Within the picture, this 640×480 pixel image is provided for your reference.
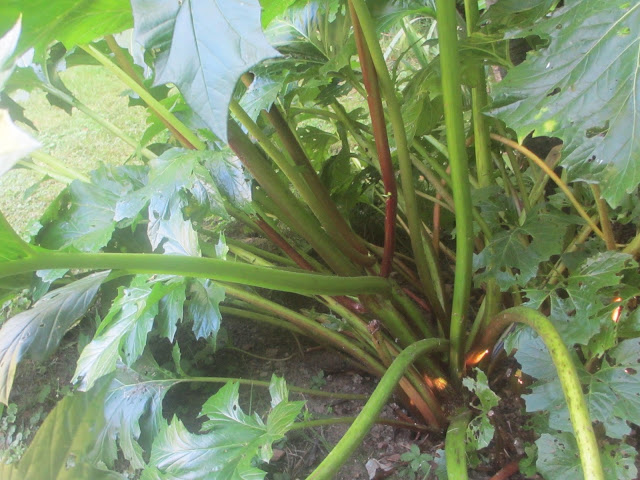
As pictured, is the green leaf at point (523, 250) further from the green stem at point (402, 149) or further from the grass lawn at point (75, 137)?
the grass lawn at point (75, 137)

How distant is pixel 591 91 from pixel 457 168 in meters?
0.19

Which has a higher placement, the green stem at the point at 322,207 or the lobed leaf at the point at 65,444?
the lobed leaf at the point at 65,444

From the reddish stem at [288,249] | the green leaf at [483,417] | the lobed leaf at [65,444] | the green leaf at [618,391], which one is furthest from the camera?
the reddish stem at [288,249]

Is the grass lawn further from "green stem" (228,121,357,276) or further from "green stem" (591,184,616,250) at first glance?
"green stem" (591,184,616,250)

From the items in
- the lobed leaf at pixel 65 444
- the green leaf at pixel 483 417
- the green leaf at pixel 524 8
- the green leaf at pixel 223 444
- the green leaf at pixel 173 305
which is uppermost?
the lobed leaf at pixel 65 444

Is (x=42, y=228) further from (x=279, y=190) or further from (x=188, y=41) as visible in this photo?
(x=188, y=41)

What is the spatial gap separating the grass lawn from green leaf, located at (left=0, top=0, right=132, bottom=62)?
1.21 metres

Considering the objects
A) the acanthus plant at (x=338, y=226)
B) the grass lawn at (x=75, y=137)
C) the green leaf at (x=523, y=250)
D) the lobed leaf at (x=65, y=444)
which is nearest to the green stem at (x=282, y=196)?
the acanthus plant at (x=338, y=226)

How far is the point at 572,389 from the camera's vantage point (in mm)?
508

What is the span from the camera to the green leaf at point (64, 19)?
437 mm

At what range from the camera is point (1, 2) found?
1.28 ft

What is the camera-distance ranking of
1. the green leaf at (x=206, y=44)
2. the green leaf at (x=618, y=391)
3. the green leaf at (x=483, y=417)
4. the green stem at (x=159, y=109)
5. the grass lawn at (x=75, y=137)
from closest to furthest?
the green leaf at (x=206, y=44) → the green leaf at (x=618, y=391) → the green leaf at (x=483, y=417) → the green stem at (x=159, y=109) → the grass lawn at (x=75, y=137)

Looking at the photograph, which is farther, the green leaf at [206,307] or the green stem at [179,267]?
the green leaf at [206,307]

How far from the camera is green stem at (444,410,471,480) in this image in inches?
25.3
